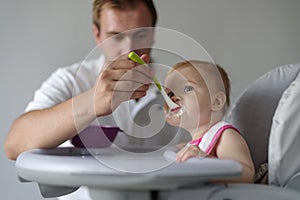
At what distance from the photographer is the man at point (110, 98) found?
71 centimetres

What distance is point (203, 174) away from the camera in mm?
561

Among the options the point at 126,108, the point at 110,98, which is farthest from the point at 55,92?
the point at 110,98

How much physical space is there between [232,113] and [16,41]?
98 centimetres

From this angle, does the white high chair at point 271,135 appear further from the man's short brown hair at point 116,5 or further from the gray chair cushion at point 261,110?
the man's short brown hair at point 116,5

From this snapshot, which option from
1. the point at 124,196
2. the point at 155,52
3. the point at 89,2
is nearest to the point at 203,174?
the point at 124,196

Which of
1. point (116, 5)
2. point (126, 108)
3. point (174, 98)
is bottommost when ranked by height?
point (126, 108)

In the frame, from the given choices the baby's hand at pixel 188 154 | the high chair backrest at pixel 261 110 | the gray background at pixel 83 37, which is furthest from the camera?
the gray background at pixel 83 37

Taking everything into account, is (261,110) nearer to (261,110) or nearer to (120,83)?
(261,110)

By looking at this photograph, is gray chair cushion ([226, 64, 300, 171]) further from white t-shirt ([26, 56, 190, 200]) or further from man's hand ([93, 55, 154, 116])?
man's hand ([93, 55, 154, 116])

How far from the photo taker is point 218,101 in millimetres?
837

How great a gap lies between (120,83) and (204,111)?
0.20 metres

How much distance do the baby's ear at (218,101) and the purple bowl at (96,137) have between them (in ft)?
0.63

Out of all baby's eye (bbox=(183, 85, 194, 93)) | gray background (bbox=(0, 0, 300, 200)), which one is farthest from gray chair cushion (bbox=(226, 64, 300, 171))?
gray background (bbox=(0, 0, 300, 200))

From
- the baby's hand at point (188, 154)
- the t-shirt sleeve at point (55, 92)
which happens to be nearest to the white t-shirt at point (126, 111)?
the t-shirt sleeve at point (55, 92)
